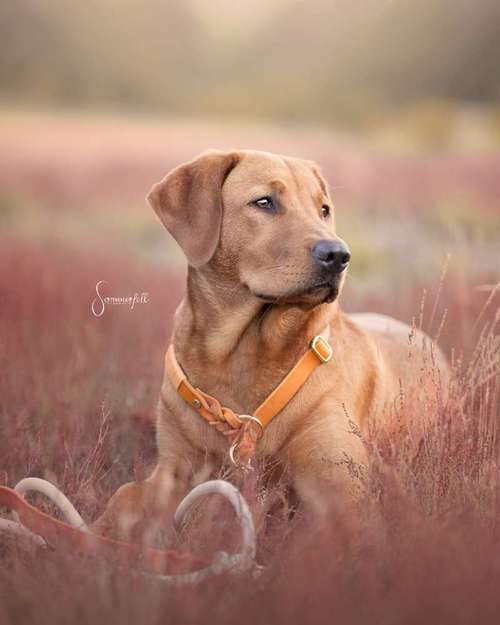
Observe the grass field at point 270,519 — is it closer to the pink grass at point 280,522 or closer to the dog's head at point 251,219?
the pink grass at point 280,522

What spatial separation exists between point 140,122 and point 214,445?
944 inches

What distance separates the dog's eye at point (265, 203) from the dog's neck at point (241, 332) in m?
0.39

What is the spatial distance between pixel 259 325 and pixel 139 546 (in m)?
1.38

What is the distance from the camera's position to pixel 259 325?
3613 millimetres

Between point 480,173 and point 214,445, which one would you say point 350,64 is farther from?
point 214,445

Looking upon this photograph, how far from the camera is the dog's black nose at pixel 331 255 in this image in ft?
10.6

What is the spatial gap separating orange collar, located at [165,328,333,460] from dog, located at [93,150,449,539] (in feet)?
0.17

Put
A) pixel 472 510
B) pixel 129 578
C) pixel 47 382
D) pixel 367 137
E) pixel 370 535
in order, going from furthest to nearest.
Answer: pixel 367 137 → pixel 47 382 → pixel 472 510 → pixel 370 535 → pixel 129 578

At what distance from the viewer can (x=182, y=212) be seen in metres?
3.64

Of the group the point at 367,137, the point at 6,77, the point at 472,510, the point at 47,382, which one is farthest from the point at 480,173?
the point at 6,77

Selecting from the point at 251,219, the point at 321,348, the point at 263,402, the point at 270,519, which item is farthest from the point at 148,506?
the point at 251,219

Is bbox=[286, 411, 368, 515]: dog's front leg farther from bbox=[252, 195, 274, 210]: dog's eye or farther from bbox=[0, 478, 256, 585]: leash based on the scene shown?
bbox=[252, 195, 274, 210]: dog's eye

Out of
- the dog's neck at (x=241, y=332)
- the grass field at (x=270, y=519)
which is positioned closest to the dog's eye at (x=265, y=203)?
the dog's neck at (x=241, y=332)

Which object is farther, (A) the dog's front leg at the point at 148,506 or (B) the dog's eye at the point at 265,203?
(B) the dog's eye at the point at 265,203
